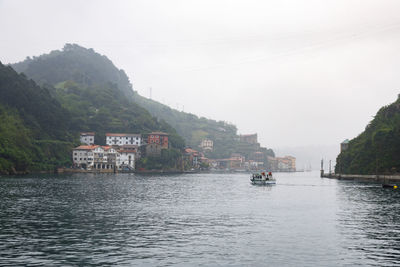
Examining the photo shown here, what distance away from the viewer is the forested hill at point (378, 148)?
458 ft

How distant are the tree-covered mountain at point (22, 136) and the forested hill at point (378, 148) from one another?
12890 cm

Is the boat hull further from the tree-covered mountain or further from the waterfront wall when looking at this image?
the tree-covered mountain

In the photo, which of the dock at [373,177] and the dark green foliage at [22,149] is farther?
the dark green foliage at [22,149]

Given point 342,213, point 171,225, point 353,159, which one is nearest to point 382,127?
point 353,159

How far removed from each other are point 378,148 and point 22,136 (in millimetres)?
139558

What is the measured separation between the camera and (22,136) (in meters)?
166

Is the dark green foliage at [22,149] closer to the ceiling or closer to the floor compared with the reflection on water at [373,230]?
closer to the ceiling

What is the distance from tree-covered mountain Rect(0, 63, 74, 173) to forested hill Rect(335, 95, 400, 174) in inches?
5075

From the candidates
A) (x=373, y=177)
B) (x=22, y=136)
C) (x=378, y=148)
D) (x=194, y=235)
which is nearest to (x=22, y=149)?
(x=22, y=136)

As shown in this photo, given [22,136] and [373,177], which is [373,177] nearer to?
[373,177]

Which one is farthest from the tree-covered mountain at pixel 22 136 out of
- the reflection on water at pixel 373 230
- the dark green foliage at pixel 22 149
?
the reflection on water at pixel 373 230

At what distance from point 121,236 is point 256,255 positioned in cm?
1289

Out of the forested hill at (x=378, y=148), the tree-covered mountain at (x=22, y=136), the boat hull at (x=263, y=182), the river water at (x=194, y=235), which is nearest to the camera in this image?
the river water at (x=194, y=235)

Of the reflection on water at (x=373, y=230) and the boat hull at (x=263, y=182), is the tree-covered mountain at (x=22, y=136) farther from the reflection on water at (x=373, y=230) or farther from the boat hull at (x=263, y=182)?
the reflection on water at (x=373, y=230)
